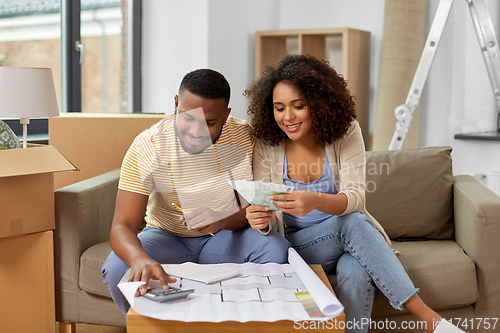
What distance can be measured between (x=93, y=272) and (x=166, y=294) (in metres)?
0.64

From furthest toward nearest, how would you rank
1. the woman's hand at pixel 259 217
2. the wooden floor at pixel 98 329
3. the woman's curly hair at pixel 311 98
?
the wooden floor at pixel 98 329 → the woman's curly hair at pixel 311 98 → the woman's hand at pixel 259 217

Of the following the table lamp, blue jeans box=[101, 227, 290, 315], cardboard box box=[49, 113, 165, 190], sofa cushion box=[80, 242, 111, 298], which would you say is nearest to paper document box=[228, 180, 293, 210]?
blue jeans box=[101, 227, 290, 315]

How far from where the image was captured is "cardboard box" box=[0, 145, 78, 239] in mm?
1432

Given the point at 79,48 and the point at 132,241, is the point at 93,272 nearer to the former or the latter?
the point at 132,241

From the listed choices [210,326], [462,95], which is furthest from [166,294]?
[462,95]

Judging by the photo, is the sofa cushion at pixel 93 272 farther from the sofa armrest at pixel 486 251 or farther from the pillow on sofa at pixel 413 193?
the sofa armrest at pixel 486 251

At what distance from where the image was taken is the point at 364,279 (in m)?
1.33

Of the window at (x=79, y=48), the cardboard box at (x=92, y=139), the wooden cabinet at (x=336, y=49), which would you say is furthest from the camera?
the wooden cabinet at (x=336, y=49)

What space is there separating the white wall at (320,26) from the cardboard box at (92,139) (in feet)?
3.07

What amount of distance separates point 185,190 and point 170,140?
0.52 ft

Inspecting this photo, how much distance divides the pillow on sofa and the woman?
374mm

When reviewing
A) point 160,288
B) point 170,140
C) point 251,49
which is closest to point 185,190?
point 170,140

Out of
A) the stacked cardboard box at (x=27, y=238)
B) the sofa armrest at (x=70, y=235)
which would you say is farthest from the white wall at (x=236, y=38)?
the stacked cardboard box at (x=27, y=238)

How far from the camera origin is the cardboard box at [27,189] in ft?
4.70
